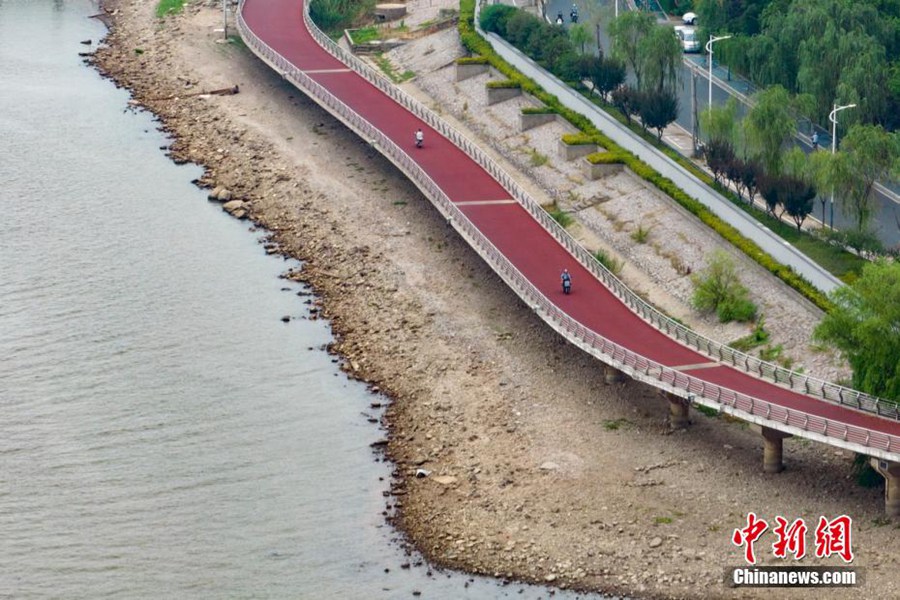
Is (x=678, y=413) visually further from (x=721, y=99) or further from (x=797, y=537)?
(x=721, y=99)

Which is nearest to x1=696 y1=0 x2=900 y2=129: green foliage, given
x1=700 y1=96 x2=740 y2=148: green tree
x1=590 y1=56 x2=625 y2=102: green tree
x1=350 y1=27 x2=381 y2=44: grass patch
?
x1=700 y1=96 x2=740 y2=148: green tree

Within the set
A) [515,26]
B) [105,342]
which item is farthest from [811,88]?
[105,342]

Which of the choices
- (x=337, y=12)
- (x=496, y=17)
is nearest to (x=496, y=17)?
(x=496, y=17)

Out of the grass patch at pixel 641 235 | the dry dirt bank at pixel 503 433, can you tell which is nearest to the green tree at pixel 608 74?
the dry dirt bank at pixel 503 433

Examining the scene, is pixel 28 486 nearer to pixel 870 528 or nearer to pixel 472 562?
pixel 472 562

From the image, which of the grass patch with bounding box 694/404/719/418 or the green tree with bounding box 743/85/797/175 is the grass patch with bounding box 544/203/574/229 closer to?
the green tree with bounding box 743/85/797/175
